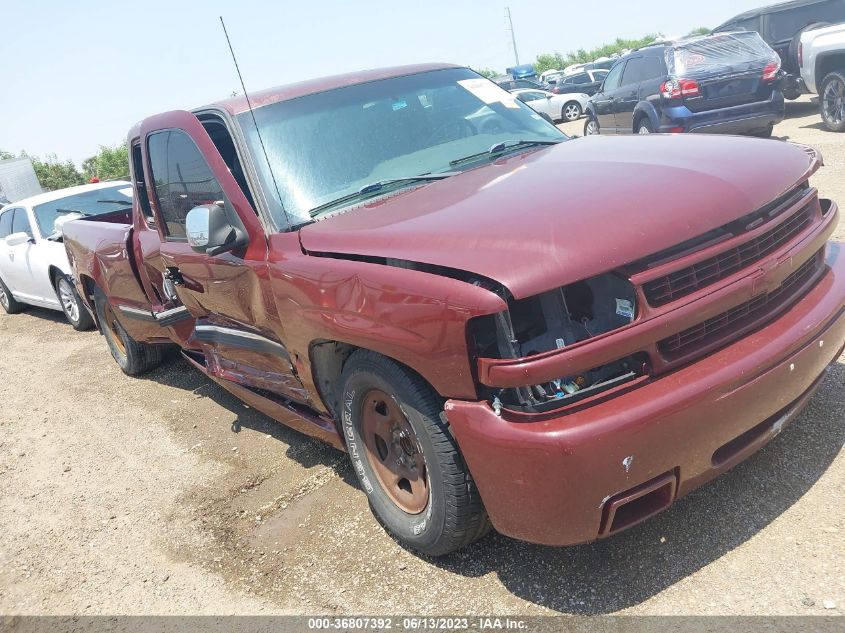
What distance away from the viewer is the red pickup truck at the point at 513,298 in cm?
224

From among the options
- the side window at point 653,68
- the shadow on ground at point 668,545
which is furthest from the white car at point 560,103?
the shadow on ground at point 668,545

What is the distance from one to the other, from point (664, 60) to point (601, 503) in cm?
926

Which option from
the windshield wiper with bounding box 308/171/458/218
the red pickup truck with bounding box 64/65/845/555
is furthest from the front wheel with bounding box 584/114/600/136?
the windshield wiper with bounding box 308/171/458/218

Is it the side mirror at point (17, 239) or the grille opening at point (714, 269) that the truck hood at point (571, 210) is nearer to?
the grille opening at point (714, 269)

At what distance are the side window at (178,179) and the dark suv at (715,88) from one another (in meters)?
7.47

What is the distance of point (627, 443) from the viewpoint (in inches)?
86.0

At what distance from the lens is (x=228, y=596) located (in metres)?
3.00

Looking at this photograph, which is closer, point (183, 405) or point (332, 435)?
point (332, 435)

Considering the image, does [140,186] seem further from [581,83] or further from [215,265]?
[581,83]

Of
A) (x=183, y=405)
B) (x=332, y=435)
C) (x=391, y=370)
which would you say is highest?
(x=391, y=370)

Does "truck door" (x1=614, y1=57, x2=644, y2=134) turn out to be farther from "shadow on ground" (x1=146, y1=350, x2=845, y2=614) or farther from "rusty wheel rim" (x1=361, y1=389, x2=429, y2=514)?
"rusty wheel rim" (x1=361, y1=389, x2=429, y2=514)

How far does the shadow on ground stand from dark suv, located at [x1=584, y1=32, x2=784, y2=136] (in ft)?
23.7

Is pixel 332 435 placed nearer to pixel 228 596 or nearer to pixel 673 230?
pixel 228 596

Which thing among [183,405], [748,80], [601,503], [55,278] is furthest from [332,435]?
[748,80]
